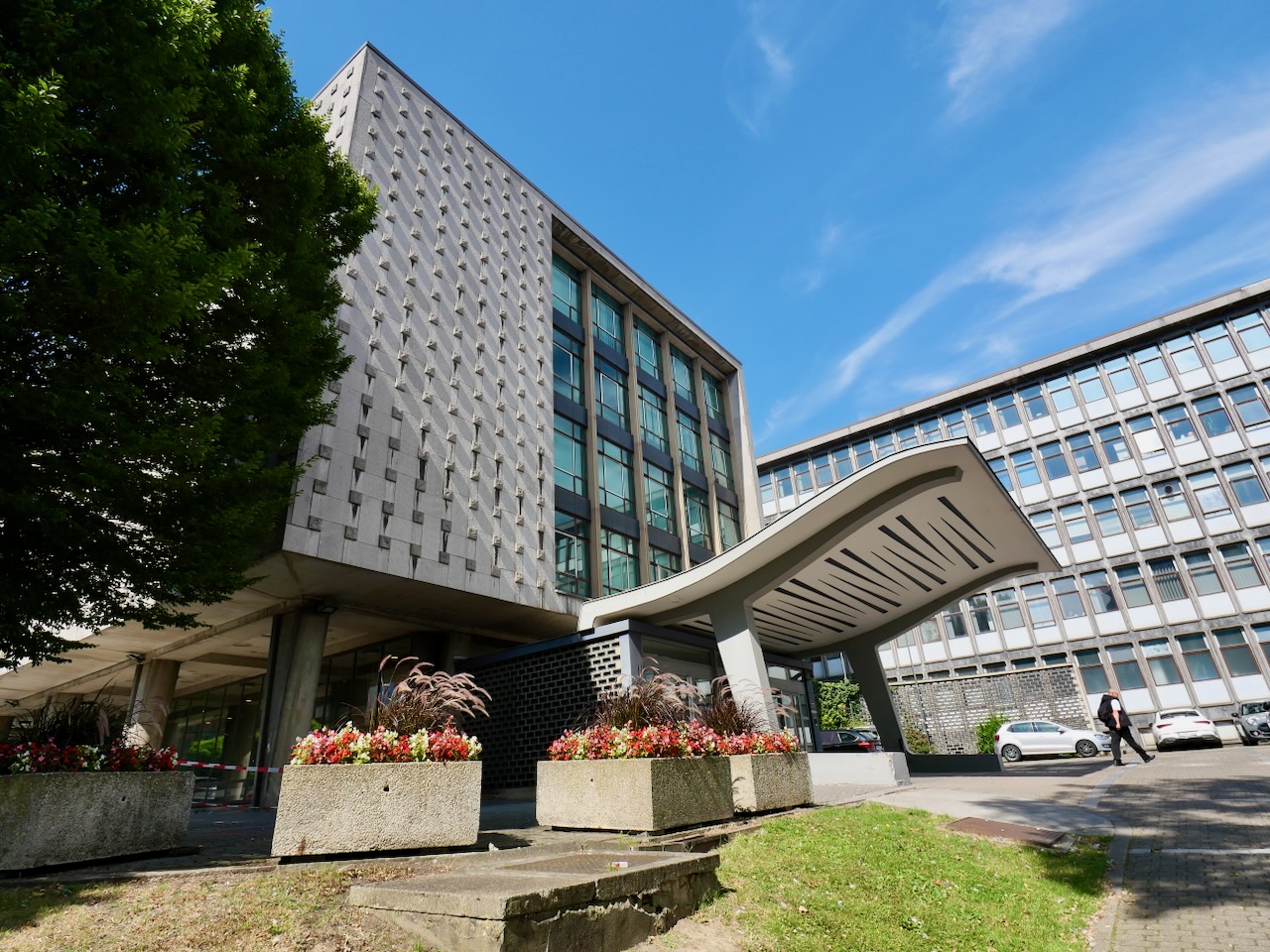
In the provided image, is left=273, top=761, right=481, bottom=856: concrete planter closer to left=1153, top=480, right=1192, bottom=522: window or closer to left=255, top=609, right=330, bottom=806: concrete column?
left=255, top=609, right=330, bottom=806: concrete column

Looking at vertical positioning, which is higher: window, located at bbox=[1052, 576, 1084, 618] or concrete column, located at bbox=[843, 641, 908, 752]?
window, located at bbox=[1052, 576, 1084, 618]

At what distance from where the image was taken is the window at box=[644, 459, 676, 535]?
27.2m

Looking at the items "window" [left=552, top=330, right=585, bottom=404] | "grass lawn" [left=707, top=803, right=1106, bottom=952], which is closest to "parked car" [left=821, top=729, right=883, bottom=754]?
"window" [left=552, top=330, right=585, bottom=404]

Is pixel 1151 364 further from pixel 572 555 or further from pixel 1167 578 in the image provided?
pixel 572 555

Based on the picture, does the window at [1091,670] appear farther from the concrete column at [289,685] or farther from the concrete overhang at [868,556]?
the concrete column at [289,685]

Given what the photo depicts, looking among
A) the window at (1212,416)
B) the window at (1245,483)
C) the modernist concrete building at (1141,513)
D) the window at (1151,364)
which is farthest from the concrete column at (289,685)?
the window at (1151,364)

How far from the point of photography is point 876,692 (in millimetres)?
25344

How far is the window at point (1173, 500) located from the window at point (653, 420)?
1075 inches

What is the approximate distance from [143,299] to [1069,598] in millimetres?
43198

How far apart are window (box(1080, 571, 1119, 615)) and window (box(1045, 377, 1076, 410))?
9.99 m

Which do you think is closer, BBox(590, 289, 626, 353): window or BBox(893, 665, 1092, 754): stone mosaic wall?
BBox(590, 289, 626, 353): window

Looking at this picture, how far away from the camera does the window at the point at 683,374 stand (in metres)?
32.1

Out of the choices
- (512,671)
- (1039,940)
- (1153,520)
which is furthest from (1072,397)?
(1039,940)

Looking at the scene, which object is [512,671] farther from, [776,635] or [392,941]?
[392,941]
